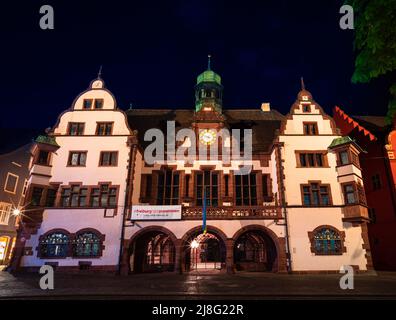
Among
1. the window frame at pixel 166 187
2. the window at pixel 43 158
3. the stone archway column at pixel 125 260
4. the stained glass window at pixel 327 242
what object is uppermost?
the window at pixel 43 158

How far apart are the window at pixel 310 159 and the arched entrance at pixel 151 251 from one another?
1237cm

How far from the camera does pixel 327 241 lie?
20.0m

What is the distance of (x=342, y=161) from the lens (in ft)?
70.9

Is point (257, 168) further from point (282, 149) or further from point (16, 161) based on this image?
point (16, 161)

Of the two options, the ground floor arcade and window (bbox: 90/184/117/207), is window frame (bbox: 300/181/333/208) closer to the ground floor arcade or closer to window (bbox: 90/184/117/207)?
the ground floor arcade

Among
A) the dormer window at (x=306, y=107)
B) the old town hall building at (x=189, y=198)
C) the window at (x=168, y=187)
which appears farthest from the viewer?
the dormer window at (x=306, y=107)

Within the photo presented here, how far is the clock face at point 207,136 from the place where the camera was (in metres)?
24.6

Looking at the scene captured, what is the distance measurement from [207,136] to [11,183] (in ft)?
85.3

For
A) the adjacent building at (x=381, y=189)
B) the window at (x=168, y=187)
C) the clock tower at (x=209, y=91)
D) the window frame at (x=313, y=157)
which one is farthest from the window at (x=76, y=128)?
the adjacent building at (x=381, y=189)

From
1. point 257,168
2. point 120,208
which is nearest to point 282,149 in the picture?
point 257,168

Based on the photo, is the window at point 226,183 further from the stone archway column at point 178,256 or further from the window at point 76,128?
the window at point 76,128

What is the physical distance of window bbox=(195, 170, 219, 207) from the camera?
Answer: 23047 millimetres

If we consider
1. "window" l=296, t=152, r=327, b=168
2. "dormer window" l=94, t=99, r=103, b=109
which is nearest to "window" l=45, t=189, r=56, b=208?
"dormer window" l=94, t=99, r=103, b=109
